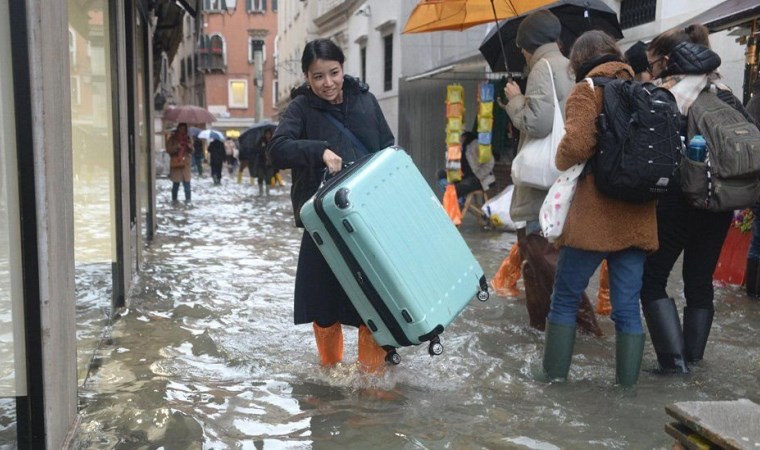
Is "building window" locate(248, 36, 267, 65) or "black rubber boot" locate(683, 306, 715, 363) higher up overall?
"building window" locate(248, 36, 267, 65)

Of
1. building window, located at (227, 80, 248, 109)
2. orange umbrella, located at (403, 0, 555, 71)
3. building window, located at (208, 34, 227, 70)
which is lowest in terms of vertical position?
orange umbrella, located at (403, 0, 555, 71)

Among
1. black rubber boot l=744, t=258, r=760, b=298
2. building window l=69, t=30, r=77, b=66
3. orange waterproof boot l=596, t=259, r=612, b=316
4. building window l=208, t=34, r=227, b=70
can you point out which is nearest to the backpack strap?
orange waterproof boot l=596, t=259, r=612, b=316

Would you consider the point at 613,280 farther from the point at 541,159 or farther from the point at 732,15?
the point at 732,15

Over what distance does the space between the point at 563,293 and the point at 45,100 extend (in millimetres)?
2578

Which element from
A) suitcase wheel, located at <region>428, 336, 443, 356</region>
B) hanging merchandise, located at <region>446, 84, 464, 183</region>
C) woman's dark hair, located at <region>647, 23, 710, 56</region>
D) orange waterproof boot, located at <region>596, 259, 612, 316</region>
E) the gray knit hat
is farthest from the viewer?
hanging merchandise, located at <region>446, 84, 464, 183</region>

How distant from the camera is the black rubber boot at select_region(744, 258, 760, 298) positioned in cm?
606

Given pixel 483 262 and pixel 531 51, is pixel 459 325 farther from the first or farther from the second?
pixel 483 262

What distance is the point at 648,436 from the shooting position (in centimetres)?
323

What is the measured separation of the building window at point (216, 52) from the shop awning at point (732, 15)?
189 feet

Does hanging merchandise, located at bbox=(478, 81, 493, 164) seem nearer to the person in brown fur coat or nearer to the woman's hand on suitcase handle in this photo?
the person in brown fur coat

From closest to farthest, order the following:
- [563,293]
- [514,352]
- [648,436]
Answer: [648,436] < [563,293] < [514,352]

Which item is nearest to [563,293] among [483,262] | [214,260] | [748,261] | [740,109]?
[740,109]

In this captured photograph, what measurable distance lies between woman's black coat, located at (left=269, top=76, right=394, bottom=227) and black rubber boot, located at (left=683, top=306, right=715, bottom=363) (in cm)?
200

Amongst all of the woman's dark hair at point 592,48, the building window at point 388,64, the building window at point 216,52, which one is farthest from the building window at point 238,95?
the woman's dark hair at point 592,48
